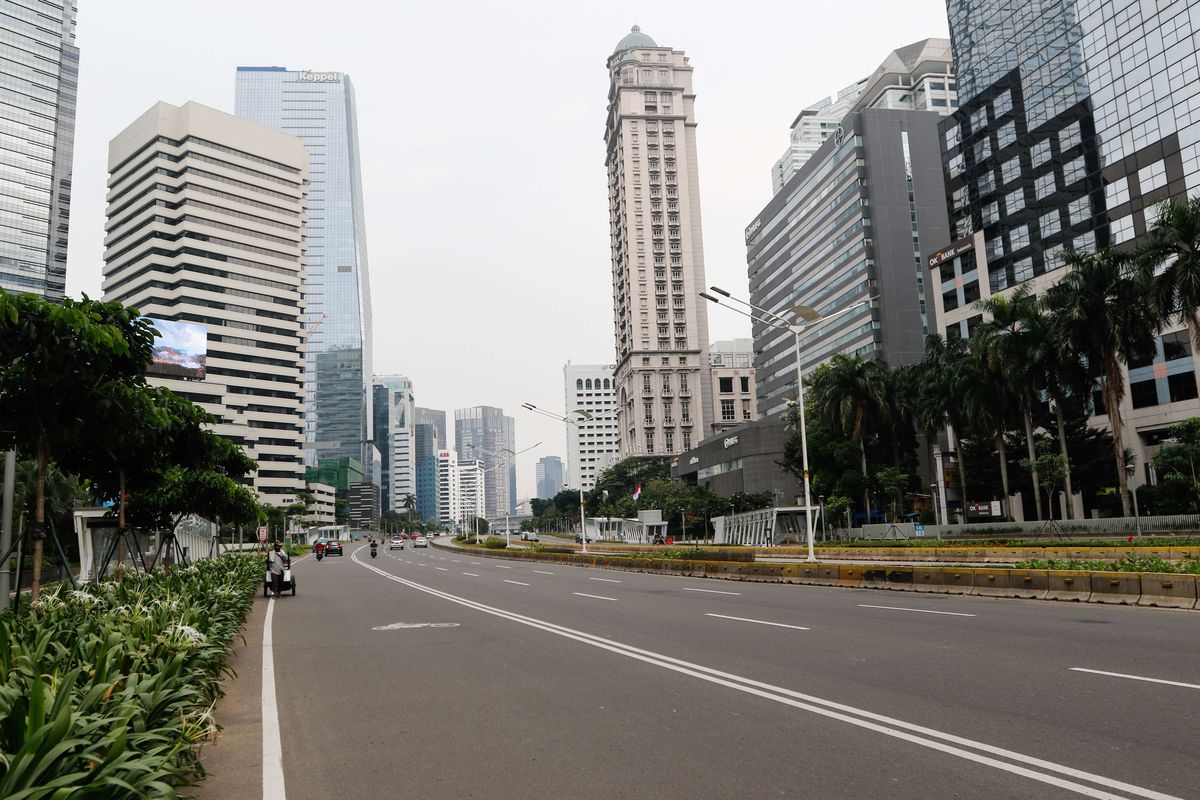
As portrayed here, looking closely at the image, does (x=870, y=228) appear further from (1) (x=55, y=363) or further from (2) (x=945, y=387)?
(1) (x=55, y=363)

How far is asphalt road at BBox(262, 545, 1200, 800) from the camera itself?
5.49 metres

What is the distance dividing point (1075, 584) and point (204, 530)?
39014 mm

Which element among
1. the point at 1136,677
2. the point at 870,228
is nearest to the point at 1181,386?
the point at 870,228

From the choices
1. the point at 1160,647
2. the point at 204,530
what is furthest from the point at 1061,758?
the point at 204,530

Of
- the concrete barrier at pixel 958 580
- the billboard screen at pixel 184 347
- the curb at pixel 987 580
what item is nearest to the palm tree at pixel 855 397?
the curb at pixel 987 580

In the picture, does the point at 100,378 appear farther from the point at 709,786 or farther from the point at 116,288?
the point at 116,288

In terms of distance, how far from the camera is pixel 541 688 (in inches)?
352

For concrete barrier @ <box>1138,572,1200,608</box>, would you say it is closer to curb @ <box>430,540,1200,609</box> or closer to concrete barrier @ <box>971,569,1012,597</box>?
curb @ <box>430,540,1200,609</box>

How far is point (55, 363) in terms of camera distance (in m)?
9.48

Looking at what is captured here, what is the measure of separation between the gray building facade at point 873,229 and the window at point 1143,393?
121ft

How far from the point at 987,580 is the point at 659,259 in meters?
144

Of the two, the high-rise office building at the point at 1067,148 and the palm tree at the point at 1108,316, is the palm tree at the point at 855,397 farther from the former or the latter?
the palm tree at the point at 1108,316

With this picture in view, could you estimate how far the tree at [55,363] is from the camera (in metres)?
9.20

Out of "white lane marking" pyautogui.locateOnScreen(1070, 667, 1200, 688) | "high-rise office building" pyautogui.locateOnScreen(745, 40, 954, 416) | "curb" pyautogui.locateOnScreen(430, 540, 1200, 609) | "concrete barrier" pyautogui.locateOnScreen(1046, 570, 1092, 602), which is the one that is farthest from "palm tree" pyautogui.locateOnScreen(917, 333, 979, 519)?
"white lane marking" pyautogui.locateOnScreen(1070, 667, 1200, 688)
